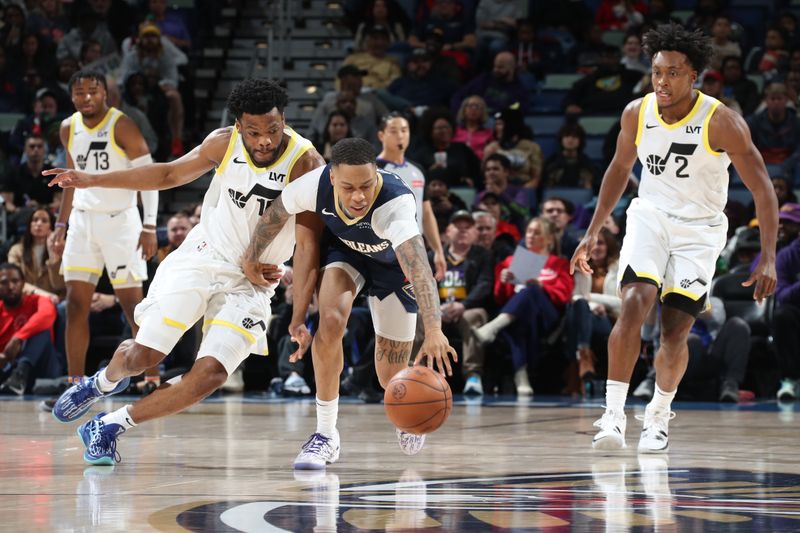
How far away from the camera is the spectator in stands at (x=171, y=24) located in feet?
47.0

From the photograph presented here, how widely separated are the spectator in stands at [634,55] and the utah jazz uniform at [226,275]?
7.97m

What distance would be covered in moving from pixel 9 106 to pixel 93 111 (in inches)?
257

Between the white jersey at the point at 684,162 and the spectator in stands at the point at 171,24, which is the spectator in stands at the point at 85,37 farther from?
the white jersey at the point at 684,162

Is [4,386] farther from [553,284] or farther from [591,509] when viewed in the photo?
[591,509]

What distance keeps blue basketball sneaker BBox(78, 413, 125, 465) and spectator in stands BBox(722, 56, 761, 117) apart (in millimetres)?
8389

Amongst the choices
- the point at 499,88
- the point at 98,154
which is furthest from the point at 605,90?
the point at 98,154

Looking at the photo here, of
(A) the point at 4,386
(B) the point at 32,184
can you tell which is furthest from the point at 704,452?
(B) the point at 32,184

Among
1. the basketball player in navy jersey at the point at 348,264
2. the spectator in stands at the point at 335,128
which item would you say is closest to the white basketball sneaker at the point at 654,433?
the basketball player in navy jersey at the point at 348,264

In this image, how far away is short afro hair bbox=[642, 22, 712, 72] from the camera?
591cm

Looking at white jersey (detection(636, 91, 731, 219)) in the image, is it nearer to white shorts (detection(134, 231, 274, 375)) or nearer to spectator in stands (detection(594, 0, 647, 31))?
white shorts (detection(134, 231, 274, 375))

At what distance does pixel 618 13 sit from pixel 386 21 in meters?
2.62

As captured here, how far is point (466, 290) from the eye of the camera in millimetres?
10094

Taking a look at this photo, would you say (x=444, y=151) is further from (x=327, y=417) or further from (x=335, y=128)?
(x=327, y=417)

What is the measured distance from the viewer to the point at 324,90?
14242 mm
